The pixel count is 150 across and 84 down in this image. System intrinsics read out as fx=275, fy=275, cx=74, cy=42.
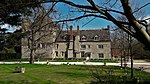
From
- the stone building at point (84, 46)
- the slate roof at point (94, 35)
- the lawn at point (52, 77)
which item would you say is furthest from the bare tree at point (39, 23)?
the slate roof at point (94, 35)

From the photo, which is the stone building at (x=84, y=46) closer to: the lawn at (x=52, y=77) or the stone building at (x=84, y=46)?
the stone building at (x=84, y=46)

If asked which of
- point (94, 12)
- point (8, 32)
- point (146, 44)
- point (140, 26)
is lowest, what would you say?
point (146, 44)

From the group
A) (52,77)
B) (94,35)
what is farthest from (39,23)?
(94,35)

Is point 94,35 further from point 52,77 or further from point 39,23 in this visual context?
point 39,23

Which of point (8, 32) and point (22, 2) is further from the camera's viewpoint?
point (8, 32)

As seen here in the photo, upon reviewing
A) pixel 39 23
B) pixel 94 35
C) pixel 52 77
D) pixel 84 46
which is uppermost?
pixel 94 35

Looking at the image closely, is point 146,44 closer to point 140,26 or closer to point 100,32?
point 140,26

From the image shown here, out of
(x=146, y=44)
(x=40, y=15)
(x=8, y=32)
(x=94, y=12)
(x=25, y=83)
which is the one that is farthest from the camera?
(x=8, y=32)

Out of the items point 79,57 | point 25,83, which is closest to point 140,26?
point 25,83

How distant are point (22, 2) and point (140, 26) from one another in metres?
2.20

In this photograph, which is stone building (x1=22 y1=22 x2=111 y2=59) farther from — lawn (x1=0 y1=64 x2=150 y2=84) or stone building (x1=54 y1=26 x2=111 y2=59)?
lawn (x1=0 y1=64 x2=150 y2=84)

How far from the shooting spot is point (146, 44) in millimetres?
4066

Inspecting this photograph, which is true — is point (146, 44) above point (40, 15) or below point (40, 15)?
below

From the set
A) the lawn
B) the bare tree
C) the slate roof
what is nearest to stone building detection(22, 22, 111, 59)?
the slate roof
